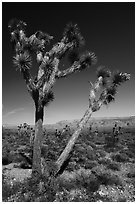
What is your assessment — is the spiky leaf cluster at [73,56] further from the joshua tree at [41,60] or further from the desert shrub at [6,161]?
the desert shrub at [6,161]

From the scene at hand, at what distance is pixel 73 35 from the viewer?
11.6 m

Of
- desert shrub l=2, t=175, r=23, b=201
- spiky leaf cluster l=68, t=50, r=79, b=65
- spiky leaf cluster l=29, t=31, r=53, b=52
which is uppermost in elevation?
spiky leaf cluster l=29, t=31, r=53, b=52

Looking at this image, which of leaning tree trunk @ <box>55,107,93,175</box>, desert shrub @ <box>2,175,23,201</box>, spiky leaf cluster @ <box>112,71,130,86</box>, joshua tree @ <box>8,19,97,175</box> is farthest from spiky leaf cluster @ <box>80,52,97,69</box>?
desert shrub @ <box>2,175,23,201</box>

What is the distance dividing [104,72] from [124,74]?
1.11 meters

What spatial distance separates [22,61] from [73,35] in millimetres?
3413

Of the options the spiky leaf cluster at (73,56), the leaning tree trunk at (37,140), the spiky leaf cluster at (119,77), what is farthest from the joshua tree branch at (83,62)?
the leaning tree trunk at (37,140)

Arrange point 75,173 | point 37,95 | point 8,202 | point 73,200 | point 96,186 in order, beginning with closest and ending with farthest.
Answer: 1. point 8,202
2. point 73,200
3. point 96,186
4. point 37,95
5. point 75,173

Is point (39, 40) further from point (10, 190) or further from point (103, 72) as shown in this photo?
point (10, 190)

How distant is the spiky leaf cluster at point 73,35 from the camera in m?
11.7

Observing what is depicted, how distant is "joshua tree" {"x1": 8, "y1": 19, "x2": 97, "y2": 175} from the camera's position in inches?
A: 396

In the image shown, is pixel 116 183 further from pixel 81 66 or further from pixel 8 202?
pixel 81 66

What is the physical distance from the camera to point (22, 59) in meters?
10.1

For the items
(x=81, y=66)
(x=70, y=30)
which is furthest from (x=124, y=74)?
(x=70, y=30)

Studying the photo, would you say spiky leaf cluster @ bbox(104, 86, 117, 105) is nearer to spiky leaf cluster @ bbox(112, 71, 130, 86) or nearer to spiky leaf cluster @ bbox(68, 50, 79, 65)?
spiky leaf cluster @ bbox(112, 71, 130, 86)
